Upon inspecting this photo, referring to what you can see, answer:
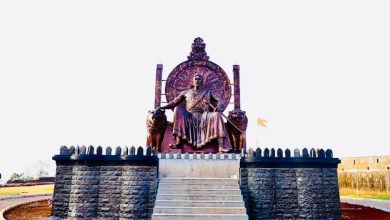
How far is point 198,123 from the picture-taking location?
13570 mm

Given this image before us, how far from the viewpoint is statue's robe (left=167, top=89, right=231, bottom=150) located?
1306cm

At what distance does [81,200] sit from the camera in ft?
34.5

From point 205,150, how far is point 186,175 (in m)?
2.36

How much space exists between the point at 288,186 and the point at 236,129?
3.90 meters

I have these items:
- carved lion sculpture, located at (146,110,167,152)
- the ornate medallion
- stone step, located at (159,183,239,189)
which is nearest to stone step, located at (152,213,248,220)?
stone step, located at (159,183,239,189)

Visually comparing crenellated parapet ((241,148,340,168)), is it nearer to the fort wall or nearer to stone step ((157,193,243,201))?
the fort wall

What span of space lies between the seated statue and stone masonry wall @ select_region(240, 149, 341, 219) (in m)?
2.03

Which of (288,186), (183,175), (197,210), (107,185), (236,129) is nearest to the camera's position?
(197,210)

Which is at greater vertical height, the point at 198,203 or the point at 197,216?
the point at 198,203

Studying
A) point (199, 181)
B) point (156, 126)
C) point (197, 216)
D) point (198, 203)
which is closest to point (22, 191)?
point (156, 126)

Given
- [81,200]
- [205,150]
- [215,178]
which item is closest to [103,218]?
[81,200]

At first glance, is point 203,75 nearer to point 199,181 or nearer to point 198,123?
point 198,123

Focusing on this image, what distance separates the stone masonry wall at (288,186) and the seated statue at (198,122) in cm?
203

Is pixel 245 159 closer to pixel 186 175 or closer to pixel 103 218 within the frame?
pixel 186 175
